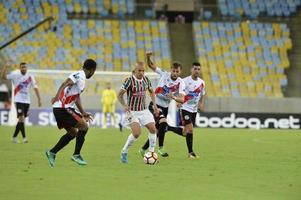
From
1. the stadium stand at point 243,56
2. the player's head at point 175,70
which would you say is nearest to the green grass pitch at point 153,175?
the player's head at point 175,70

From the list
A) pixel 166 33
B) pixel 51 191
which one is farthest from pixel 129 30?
pixel 51 191

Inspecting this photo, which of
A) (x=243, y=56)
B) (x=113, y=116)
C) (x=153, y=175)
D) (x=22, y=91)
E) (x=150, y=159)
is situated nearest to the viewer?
(x=153, y=175)

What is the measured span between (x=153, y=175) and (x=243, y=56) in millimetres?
31907

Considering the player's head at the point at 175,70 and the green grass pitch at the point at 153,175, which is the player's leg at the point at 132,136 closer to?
the green grass pitch at the point at 153,175

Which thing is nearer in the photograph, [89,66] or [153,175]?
[153,175]

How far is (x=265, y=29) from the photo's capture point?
46.6m

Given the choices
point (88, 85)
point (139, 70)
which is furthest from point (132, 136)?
point (88, 85)

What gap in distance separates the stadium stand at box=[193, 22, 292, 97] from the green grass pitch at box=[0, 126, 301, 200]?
2161 centimetres

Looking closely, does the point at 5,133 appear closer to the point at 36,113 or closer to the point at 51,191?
the point at 36,113

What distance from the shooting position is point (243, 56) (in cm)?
4453

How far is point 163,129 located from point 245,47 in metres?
27.4

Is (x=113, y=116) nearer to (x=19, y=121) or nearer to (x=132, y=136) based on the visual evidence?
(x=19, y=121)

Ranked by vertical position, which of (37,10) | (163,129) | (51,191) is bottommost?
(51,191)

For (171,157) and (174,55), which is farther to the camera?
(174,55)
